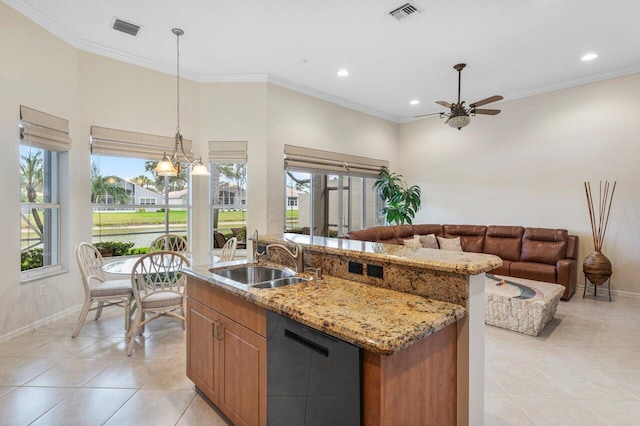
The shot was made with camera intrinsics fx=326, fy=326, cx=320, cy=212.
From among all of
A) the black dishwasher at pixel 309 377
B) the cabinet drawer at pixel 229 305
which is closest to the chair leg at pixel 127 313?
the cabinet drawer at pixel 229 305

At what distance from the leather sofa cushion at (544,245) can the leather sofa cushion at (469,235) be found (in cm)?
66

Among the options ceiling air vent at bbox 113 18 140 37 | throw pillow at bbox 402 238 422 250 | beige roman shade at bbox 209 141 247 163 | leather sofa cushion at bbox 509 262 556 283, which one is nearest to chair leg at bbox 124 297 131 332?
beige roman shade at bbox 209 141 247 163

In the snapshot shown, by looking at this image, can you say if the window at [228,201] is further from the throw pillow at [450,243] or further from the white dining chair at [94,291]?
the throw pillow at [450,243]

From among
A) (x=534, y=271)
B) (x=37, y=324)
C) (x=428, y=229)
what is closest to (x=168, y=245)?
(x=37, y=324)

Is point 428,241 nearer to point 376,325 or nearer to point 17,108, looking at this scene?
point 376,325

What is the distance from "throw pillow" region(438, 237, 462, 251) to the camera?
5614 millimetres

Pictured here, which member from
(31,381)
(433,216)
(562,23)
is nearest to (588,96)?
(562,23)

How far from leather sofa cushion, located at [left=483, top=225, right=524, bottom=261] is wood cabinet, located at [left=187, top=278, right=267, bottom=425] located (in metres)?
4.93

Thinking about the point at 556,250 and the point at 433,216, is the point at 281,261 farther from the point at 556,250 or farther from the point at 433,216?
the point at 433,216

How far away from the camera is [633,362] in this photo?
2.78 m

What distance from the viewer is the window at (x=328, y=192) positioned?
5.44m

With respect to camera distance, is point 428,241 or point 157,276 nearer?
point 157,276

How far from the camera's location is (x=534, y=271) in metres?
4.70

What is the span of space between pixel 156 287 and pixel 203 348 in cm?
127
